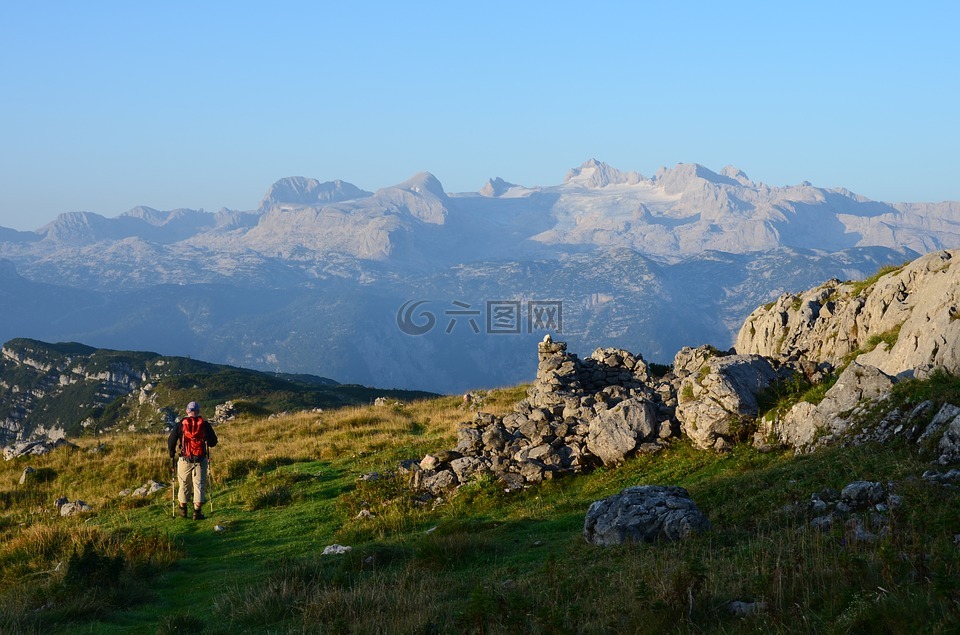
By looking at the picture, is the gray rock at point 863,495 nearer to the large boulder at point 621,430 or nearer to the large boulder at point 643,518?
the large boulder at point 643,518

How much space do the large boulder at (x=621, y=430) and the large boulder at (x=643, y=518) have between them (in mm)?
8188

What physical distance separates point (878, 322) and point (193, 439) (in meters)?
20.9

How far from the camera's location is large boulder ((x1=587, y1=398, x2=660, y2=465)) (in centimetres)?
2266

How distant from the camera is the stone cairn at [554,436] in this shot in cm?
2261

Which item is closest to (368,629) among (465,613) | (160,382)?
(465,613)

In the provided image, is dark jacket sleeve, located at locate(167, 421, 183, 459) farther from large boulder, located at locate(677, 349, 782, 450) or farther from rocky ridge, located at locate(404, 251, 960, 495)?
large boulder, located at locate(677, 349, 782, 450)

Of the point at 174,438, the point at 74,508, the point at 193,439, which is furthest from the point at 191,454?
the point at 74,508

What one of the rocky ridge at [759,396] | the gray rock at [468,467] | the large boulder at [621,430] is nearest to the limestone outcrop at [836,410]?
the rocky ridge at [759,396]

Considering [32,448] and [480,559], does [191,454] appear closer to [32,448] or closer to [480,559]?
[480,559]

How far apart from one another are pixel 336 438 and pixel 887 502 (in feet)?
81.5

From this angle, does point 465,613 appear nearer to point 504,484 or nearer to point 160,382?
point 504,484

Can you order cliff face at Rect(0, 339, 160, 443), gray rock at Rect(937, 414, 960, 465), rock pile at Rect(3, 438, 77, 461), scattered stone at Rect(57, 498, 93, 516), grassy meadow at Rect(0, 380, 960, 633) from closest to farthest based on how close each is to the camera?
grassy meadow at Rect(0, 380, 960, 633)
gray rock at Rect(937, 414, 960, 465)
scattered stone at Rect(57, 498, 93, 516)
rock pile at Rect(3, 438, 77, 461)
cliff face at Rect(0, 339, 160, 443)

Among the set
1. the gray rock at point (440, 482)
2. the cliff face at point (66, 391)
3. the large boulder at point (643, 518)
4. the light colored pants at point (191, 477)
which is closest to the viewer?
the large boulder at point (643, 518)

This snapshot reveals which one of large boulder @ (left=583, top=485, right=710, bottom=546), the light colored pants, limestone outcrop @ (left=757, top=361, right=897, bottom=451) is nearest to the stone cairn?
Answer: limestone outcrop @ (left=757, top=361, right=897, bottom=451)
